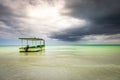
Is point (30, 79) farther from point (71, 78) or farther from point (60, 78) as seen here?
point (71, 78)

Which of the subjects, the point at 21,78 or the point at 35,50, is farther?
the point at 35,50

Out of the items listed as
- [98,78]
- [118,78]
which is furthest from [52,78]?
[118,78]

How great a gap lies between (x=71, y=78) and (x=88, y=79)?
3.40 ft

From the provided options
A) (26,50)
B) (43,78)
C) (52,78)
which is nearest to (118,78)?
(52,78)

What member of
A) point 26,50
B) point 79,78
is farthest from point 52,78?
point 26,50

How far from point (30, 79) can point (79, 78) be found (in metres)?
3.02

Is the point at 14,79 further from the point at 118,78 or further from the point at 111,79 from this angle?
the point at 118,78

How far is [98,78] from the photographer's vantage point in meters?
7.82

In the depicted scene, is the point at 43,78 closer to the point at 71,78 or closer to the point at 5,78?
the point at 71,78

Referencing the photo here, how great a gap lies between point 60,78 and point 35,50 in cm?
2598

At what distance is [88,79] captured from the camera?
7.74 meters

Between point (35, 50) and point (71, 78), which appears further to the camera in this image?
point (35, 50)

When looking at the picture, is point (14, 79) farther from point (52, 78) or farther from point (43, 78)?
point (52, 78)

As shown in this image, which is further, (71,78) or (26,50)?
(26,50)
